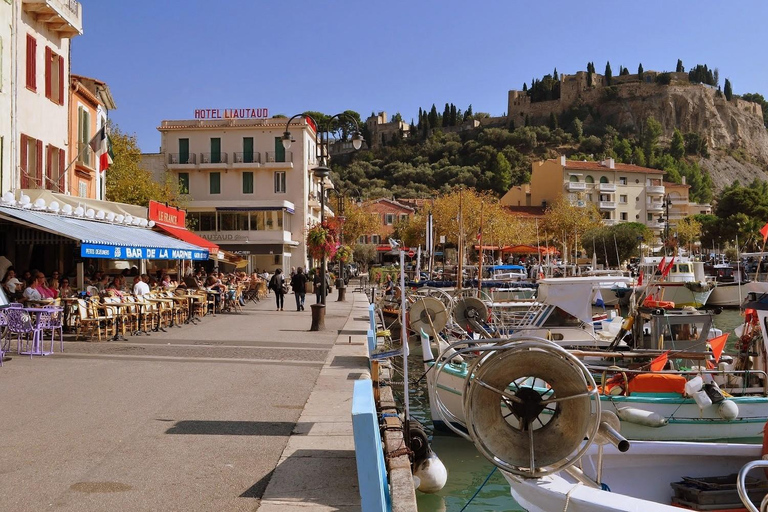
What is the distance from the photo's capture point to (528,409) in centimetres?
602

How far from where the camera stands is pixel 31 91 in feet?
79.3

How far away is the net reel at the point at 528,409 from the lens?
592cm

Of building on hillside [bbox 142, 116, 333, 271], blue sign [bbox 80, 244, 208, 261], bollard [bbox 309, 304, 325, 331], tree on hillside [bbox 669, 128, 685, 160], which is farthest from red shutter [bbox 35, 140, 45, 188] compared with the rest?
tree on hillside [bbox 669, 128, 685, 160]

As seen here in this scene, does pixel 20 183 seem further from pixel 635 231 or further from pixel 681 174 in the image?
pixel 681 174

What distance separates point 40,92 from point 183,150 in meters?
36.1

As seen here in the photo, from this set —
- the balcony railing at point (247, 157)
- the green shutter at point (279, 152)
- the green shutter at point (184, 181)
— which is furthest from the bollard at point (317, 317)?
the green shutter at point (184, 181)

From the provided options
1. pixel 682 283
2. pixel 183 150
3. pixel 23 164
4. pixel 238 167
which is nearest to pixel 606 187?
pixel 238 167

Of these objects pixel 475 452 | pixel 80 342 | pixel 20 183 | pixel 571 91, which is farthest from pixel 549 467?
pixel 571 91

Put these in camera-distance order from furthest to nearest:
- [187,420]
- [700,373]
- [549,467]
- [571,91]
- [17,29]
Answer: [571,91] → [17,29] → [700,373] → [187,420] → [549,467]

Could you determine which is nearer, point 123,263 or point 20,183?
point 20,183

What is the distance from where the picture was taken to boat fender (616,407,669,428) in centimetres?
1143

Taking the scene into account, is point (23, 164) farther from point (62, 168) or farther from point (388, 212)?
point (388, 212)

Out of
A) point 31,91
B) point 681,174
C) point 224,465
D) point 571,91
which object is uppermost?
point 571,91

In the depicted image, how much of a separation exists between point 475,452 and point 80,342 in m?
9.67
